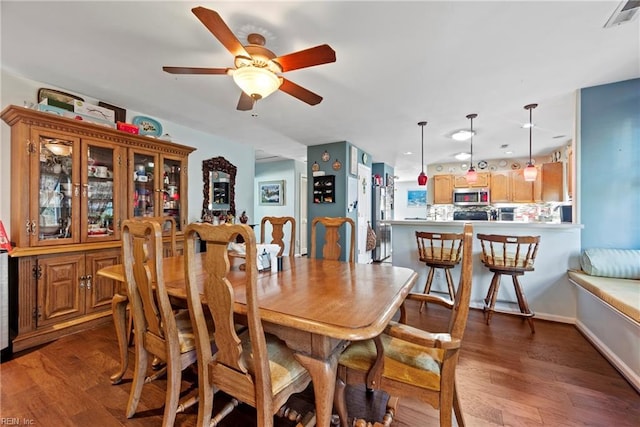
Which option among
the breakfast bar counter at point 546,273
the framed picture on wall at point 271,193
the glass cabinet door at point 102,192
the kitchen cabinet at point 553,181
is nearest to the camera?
the glass cabinet door at point 102,192

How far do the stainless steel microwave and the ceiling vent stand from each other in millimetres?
4644

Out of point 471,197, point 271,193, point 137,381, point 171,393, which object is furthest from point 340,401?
point 471,197

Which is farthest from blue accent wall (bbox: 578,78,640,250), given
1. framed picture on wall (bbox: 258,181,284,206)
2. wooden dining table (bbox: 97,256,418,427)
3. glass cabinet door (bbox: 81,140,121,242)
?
framed picture on wall (bbox: 258,181,284,206)

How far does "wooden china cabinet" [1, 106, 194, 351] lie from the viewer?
217 centimetres

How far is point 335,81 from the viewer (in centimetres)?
243

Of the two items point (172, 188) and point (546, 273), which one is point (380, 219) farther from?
point (172, 188)

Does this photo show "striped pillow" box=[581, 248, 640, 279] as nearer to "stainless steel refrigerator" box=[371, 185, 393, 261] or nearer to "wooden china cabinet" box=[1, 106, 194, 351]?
"stainless steel refrigerator" box=[371, 185, 393, 261]

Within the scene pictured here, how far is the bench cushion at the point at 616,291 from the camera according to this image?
69.8 inches

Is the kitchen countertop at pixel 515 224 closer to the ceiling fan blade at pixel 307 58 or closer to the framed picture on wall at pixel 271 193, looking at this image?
the ceiling fan blade at pixel 307 58

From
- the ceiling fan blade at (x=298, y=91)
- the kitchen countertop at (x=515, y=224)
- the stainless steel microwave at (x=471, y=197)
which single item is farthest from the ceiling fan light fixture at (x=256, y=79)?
the stainless steel microwave at (x=471, y=197)

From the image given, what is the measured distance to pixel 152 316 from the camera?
4.59 feet

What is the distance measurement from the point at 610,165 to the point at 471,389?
98.4 inches

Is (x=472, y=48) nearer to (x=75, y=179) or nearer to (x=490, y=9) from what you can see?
(x=490, y=9)

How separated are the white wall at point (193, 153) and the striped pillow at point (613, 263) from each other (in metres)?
4.43
